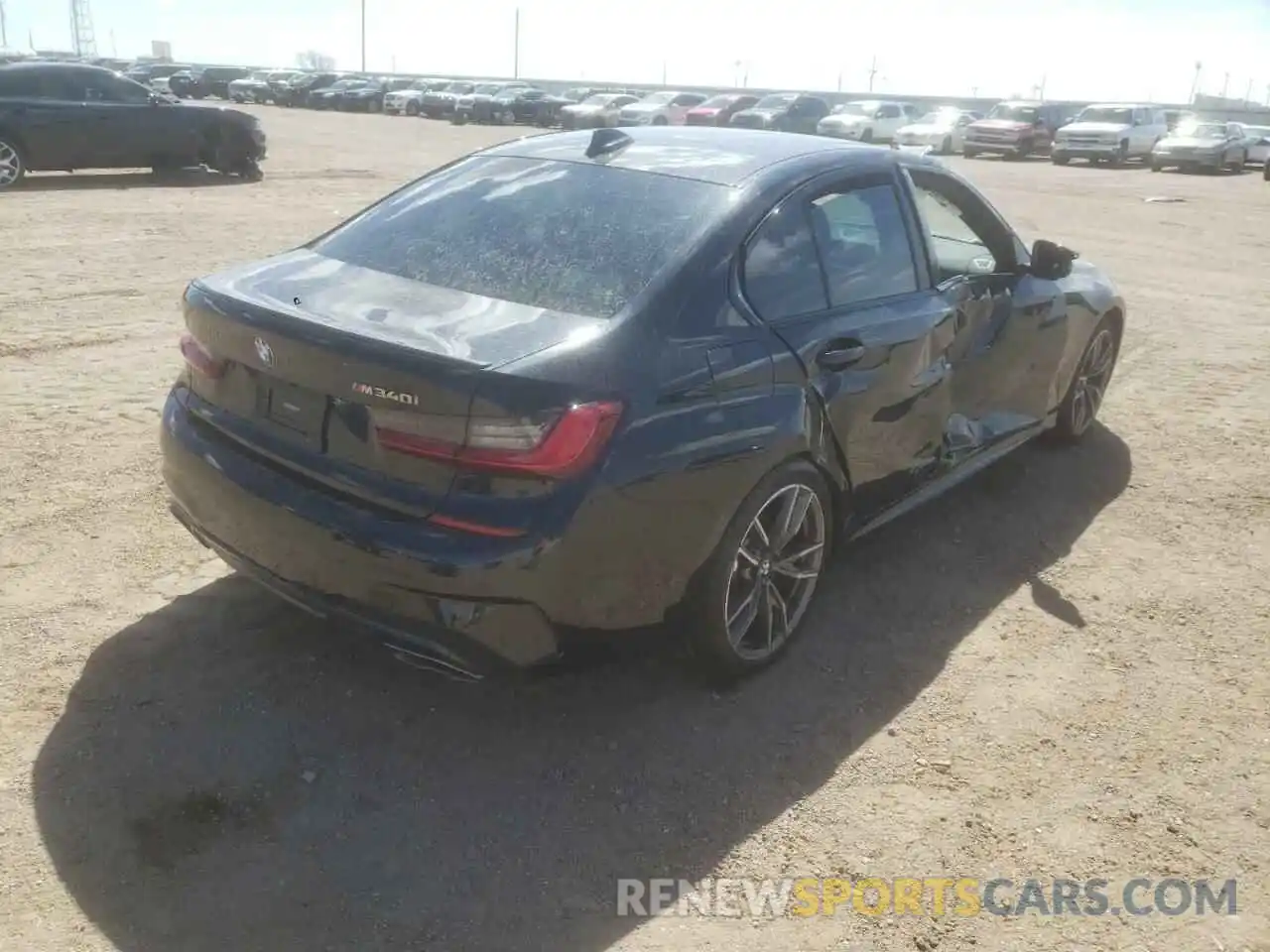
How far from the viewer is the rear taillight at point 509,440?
2.72 metres

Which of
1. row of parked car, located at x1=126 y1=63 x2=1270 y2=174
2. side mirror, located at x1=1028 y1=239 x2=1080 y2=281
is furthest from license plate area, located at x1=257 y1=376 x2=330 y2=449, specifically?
row of parked car, located at x1=126 y1=63 x2=1270 y2=174

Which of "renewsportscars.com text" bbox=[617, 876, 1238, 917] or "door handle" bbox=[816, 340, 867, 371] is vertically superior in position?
"door handle" bbox=[816, 340, 867, 371]

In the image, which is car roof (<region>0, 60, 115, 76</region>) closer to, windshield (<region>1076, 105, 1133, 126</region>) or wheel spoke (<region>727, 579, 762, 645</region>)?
wheel spoke (<region>727, 579, 762, 645</region>)

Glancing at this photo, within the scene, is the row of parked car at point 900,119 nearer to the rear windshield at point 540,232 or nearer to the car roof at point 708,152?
the car roof at point 708,152

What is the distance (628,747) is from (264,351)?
154 centimetres

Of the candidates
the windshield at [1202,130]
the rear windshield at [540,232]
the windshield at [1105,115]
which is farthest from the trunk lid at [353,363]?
the windshield at [1105,115]

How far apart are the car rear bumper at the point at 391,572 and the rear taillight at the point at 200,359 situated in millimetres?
292

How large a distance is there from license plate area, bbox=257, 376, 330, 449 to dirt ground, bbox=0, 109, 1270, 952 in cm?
71

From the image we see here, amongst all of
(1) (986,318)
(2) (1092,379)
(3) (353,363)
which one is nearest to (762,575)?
(3) (353,363)

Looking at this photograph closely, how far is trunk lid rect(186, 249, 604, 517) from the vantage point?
2.76m

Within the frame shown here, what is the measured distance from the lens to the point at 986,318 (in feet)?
14.9

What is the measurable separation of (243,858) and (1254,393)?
681cm

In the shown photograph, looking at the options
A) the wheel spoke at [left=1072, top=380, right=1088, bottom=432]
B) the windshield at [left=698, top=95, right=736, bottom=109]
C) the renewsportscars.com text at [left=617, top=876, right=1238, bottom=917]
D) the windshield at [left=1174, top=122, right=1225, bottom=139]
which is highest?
the windshield at [left=698, top=95, right=736, bottom=109]

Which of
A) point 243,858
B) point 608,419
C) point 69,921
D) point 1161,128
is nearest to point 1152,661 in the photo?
point 608,419
